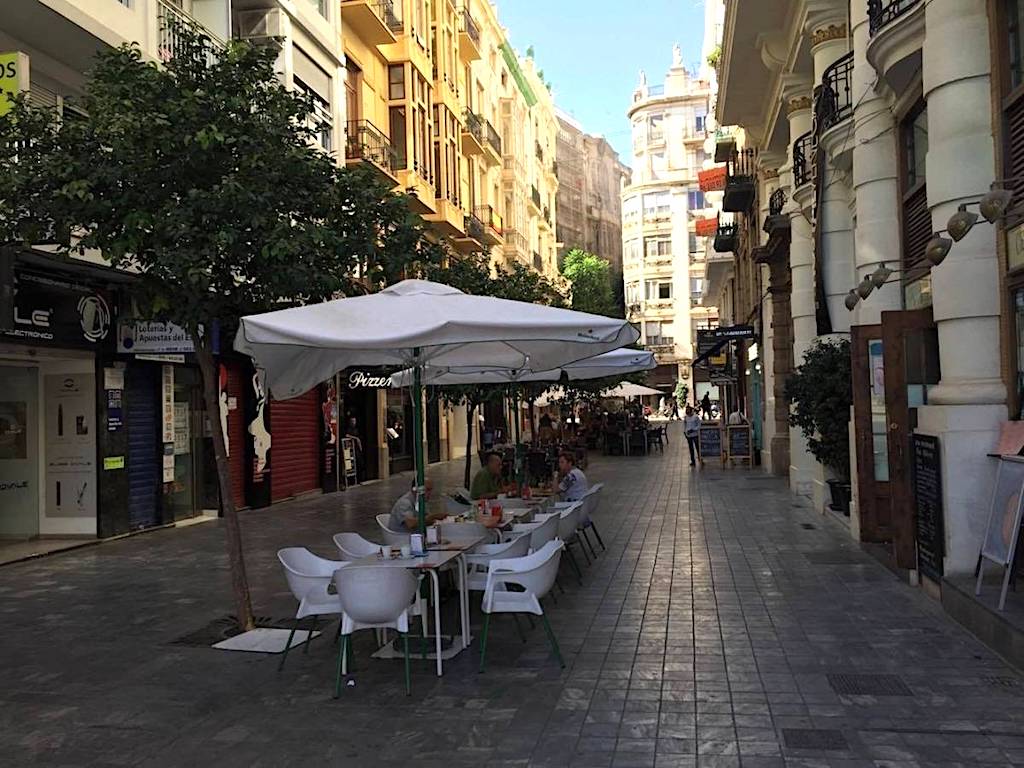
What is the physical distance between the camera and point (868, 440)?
9820 mm

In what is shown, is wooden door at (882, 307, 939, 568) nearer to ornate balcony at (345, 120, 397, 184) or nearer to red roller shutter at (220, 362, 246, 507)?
red roller shutter at (220, 362, 246, 507)

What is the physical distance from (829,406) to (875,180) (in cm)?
331

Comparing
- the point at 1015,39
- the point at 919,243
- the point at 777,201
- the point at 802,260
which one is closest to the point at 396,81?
the point at 777,201

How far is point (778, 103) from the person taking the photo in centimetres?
1816

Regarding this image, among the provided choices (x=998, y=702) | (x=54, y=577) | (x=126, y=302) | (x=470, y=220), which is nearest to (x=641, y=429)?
(x=470, y=220)

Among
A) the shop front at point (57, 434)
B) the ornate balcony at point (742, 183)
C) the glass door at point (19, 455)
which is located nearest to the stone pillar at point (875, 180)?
the shop front at point (57, 434)

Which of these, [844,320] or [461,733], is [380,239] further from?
[844,320]

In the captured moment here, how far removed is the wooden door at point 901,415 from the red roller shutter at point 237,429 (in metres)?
11.8

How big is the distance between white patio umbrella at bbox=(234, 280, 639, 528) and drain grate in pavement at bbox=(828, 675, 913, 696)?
9.19ft

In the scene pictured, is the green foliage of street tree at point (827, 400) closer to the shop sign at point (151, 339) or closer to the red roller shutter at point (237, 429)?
the shop sign at point (151, 339)

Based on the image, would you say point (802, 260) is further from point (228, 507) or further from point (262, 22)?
point (228, 507)

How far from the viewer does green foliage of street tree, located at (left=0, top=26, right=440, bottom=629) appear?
7.37m

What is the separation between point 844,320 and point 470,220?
66.4 feet

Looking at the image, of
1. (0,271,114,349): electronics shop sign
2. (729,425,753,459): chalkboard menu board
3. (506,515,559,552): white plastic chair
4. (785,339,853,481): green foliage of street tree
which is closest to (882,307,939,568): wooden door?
(506,515,559,552): white plastic chair
